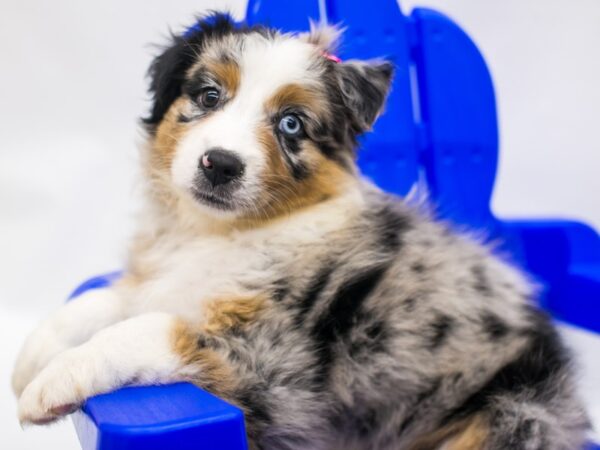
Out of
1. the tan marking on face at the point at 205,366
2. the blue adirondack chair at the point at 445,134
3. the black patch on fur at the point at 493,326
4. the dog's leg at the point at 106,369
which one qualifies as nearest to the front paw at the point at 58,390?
the dog's leg at the point at 106,369

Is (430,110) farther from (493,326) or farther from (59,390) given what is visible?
(59,390)

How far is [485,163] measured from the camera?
3355mm

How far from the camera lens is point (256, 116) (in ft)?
7.27

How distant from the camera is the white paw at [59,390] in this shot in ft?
5.82

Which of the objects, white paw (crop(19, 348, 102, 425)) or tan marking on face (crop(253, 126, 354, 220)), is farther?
tan marking on face (crop(253, 126, 354, 220))

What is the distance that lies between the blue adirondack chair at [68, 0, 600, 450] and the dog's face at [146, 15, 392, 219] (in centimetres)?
76

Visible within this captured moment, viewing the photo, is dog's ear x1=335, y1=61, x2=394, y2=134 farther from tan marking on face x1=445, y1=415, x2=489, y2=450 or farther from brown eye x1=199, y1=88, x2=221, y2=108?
tan marking on face x1=445, y1=415, x2=489, y2=450

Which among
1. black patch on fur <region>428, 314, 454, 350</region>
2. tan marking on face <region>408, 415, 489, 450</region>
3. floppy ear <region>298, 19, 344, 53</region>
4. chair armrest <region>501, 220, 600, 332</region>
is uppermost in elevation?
floppy ear <region>298, 19, 344, 53</region>

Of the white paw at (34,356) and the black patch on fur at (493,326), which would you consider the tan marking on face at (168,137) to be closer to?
the white paw at (34,356)

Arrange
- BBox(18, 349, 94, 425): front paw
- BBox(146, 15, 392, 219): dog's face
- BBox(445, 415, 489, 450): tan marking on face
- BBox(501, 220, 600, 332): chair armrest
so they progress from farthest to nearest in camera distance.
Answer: BBox(501, 220, 600, 332): chair armrest < BBox(146, 15, 392, 219): dog's face < BBox(445, 415, 489, 450): tan marking on face < BBox(18, 349, 94, 425): front paw

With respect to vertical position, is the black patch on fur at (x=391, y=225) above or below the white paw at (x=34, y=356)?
above

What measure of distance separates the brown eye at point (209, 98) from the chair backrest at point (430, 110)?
1.06 m

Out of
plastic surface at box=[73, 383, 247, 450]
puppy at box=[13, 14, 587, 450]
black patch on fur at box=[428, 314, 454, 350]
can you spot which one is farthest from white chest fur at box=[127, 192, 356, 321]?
plastic surface at box=[73, 383, 247, 450]

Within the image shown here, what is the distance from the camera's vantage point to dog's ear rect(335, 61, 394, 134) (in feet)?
7.75
